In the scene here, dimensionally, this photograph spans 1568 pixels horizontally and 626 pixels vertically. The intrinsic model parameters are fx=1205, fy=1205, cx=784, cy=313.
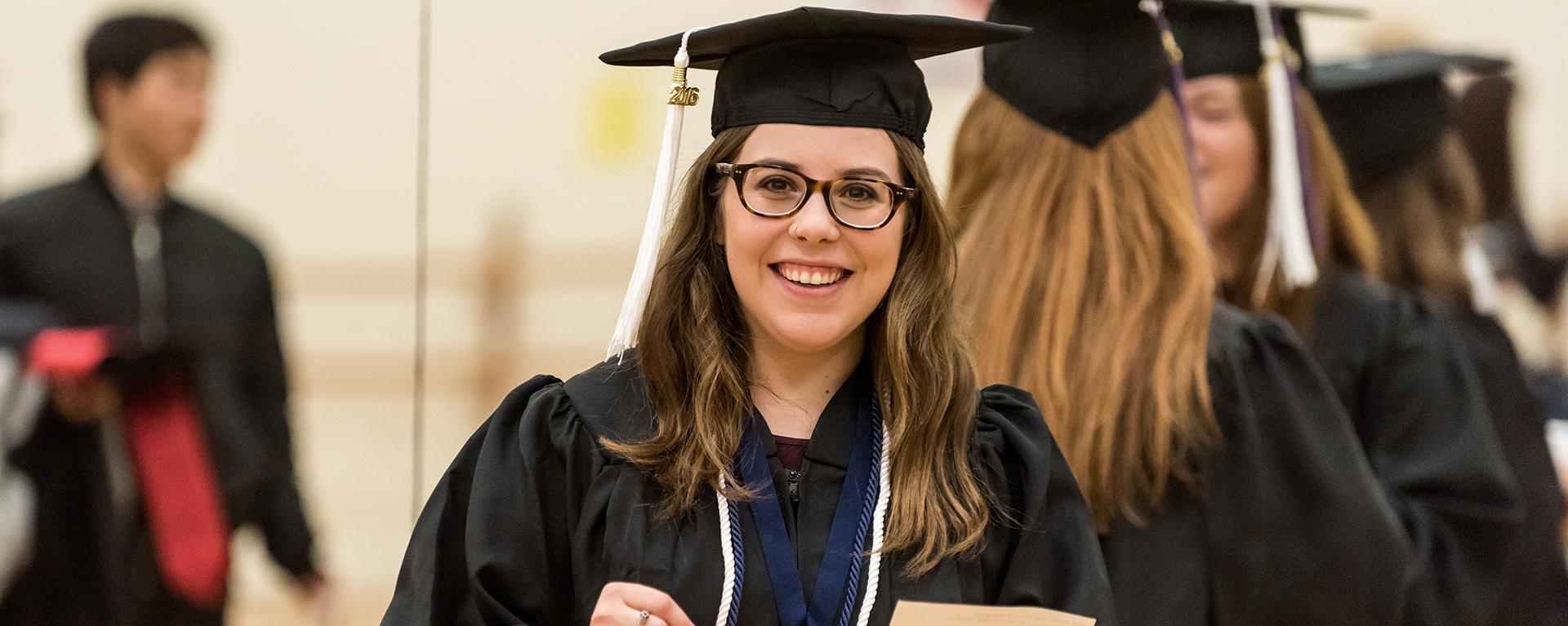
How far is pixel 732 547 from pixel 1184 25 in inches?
69.9

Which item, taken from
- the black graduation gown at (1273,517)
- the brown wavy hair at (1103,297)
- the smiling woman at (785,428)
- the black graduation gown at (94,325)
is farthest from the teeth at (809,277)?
the black graduation gown at (94,325)

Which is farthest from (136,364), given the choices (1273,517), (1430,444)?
(1430,444)

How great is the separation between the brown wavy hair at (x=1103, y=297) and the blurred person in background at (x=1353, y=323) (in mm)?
455

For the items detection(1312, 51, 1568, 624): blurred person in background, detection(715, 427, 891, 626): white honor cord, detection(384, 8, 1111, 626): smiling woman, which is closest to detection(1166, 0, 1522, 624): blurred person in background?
detection(1312, 51, 1568, 624): blurred person in background

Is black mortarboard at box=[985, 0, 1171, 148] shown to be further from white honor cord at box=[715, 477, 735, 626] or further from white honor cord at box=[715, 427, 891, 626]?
white honor cord at box=[715, 477, 735, 626]

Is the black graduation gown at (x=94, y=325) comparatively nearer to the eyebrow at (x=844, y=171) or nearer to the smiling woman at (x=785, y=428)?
the smiling woman at (x=785, y=428)

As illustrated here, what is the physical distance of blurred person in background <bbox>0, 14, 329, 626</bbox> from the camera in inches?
131

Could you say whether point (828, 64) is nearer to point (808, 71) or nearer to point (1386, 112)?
point (808, 71)

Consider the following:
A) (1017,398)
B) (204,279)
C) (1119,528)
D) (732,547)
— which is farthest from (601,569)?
(204,279)

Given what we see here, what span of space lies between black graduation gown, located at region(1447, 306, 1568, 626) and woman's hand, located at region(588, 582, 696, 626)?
238 centimetres

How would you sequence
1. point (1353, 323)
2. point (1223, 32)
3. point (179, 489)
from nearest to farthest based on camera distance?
point (1223, 32), point (1353, 323), point (179, 489)

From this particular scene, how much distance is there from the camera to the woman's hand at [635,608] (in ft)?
4.69

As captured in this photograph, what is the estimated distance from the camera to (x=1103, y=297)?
7.63 feet

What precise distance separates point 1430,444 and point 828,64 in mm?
1964
